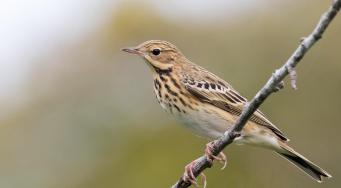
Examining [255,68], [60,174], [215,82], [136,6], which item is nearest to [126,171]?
[60,174]

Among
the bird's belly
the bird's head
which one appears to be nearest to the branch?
the bird's belly

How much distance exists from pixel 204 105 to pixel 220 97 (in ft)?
0.71

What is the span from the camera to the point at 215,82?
790cm

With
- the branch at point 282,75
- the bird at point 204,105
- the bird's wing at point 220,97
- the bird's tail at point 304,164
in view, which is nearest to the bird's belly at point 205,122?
the bird at point 204,105

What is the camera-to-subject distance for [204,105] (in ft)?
24.7

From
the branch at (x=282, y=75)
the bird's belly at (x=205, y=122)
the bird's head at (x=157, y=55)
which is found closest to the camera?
the branch at (x=282, y=75)

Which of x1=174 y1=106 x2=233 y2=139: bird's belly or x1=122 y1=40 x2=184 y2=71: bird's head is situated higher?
x1=122 y1=40 x2=184 y2=71: bird's head

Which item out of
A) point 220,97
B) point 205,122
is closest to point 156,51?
point 220,97

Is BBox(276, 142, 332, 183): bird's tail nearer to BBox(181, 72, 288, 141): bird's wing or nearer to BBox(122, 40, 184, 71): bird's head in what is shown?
BBox(181, 72, 288, 141): bird's wing

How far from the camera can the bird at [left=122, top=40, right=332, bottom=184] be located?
24.3 ft

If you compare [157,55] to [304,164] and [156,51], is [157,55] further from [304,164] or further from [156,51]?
[304,164]

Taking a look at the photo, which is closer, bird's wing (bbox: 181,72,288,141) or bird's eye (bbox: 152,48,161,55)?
bird's wing (bbox: 181,72,288,141)

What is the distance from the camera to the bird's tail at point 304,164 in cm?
739

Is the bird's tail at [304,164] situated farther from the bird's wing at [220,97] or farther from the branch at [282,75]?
the branch at [282,75]
